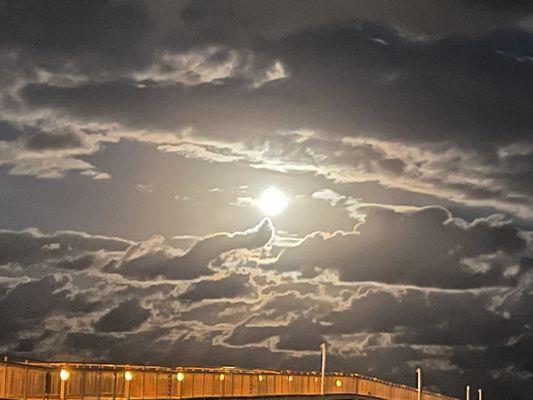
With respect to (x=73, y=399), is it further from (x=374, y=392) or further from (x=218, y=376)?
(x=374, y=392)

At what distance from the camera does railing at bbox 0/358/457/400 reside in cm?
8825

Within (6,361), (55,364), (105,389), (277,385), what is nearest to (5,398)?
(6,361)

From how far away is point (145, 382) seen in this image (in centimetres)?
10700

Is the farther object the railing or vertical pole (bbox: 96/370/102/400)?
vertical pole (bbox: 96/370/102/400)

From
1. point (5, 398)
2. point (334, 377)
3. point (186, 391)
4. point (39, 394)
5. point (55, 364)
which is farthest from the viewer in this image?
point (334, 377)

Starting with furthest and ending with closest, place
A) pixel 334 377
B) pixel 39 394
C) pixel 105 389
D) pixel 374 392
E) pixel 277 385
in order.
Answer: pixel 374 392, pixel 334 377, pixel 277 385, pixel 105 389, pixel 39 394

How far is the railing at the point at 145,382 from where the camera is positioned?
8825 centimetres

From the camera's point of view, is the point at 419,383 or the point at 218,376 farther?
the point at 419,383

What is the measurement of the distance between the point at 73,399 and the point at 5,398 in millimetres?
12184

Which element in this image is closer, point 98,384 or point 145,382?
point 98,384

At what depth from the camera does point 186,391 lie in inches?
4692

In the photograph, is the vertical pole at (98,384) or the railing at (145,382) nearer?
the railing at (145,382)

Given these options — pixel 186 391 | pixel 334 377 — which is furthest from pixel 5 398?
pixel 334 377

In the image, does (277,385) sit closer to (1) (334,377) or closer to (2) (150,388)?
(1) (334,377)
